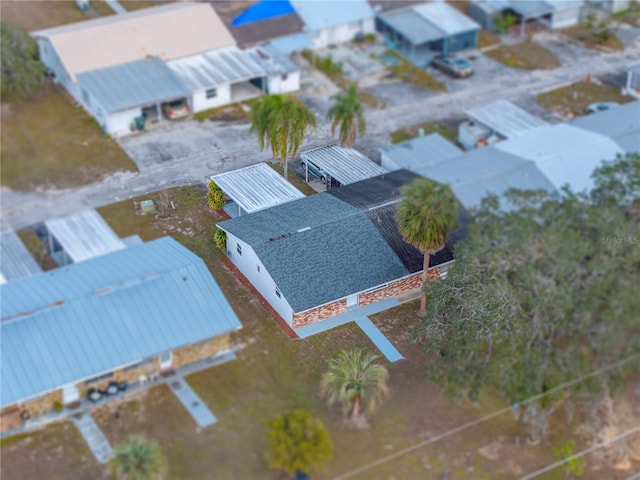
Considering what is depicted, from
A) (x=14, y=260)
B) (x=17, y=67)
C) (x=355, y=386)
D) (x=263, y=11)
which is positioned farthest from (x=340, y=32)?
(x=355, y=386)

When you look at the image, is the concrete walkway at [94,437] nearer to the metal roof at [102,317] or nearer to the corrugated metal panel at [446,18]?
the metal roof at [102,317]

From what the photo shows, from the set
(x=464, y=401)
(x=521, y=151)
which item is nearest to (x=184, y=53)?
(x=521, y=151)

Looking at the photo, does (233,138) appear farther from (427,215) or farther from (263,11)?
(427,215)

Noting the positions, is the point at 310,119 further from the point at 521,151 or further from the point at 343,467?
the point at 343,467

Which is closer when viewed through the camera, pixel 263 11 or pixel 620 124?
pixel 620 124

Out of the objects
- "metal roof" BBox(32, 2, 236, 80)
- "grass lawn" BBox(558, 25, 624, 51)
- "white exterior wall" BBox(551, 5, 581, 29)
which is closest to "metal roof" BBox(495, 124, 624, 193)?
"grass lawn" BBox(558, 25, 624, 51)

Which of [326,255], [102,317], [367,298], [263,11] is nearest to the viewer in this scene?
[102,317]
